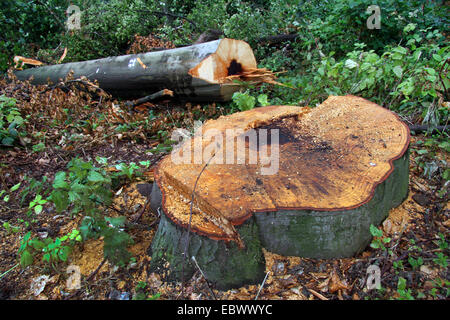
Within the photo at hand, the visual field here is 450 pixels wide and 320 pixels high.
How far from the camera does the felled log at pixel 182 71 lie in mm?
3219

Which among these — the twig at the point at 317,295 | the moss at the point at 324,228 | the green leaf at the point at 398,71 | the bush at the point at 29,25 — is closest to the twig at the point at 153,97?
the green leaf at the point at 398,71

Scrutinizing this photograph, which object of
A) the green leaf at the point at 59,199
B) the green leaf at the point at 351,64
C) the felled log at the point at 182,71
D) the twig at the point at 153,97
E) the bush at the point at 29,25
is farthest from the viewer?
the bush at the point at 29,25

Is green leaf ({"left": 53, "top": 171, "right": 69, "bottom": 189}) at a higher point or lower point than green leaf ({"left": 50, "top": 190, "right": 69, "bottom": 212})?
higher

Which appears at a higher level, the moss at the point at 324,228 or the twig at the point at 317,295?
the moss at the point at 324,228

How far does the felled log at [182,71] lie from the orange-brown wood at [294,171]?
4.68ft

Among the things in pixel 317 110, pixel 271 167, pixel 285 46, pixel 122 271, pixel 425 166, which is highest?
pixel 285 46

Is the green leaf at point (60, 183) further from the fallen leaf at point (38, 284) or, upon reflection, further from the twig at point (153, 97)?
the twig at point (153, 97)

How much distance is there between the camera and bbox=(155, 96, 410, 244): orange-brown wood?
139 cm

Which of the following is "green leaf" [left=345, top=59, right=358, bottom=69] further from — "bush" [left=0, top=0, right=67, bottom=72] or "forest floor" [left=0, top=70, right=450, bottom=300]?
"bush" [left=0, top=0, right=67, bottom=72]

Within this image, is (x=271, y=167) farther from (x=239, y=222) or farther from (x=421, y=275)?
(x=421, y=275)

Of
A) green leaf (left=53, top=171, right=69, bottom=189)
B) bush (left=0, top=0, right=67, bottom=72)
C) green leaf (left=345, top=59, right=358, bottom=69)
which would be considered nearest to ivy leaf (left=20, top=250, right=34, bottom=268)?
green leaf (left=53, top=171, right=69, bottom=189)
